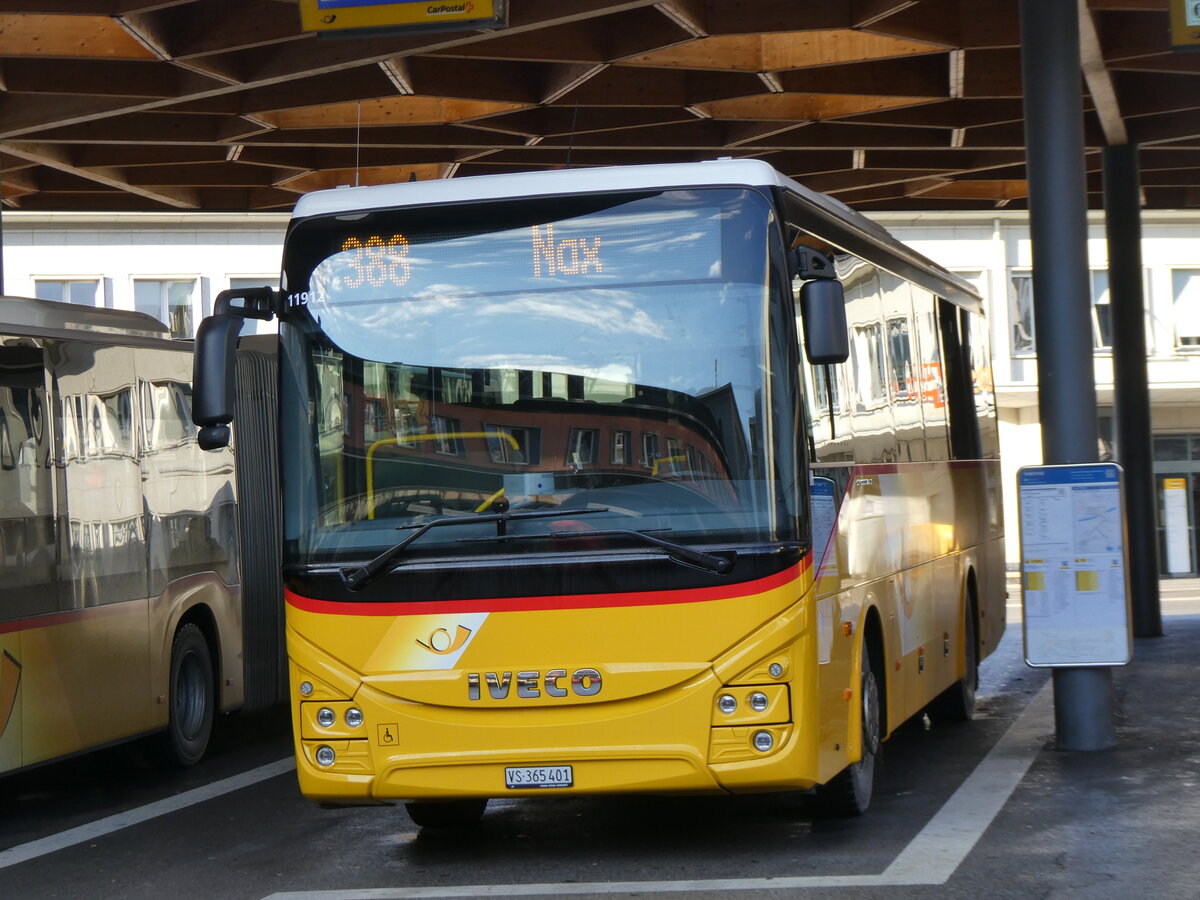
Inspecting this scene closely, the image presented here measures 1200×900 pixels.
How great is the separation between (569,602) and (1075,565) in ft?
16.1

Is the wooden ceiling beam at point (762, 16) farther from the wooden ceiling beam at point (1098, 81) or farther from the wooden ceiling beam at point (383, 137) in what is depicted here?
the wooden ceiling beam at point (383, 137)

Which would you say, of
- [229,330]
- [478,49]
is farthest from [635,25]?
[229,330]

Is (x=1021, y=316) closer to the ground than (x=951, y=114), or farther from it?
closer to the ground

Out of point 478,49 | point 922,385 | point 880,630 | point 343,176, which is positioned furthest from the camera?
point 343,176

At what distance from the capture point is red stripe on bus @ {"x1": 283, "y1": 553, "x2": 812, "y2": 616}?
24.4 ft

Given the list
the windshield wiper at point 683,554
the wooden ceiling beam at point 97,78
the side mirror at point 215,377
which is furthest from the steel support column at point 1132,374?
the side mirror at point 215,377

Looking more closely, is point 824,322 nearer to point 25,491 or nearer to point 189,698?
point 25,491

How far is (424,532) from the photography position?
302 inches

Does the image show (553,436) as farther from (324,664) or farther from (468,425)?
(324,664)

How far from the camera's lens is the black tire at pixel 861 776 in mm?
8773

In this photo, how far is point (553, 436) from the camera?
7.58m

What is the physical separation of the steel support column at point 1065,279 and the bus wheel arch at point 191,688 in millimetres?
6295

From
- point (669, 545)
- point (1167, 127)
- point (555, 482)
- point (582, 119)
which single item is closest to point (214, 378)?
point (555, 482)

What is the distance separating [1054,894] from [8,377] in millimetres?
6762
